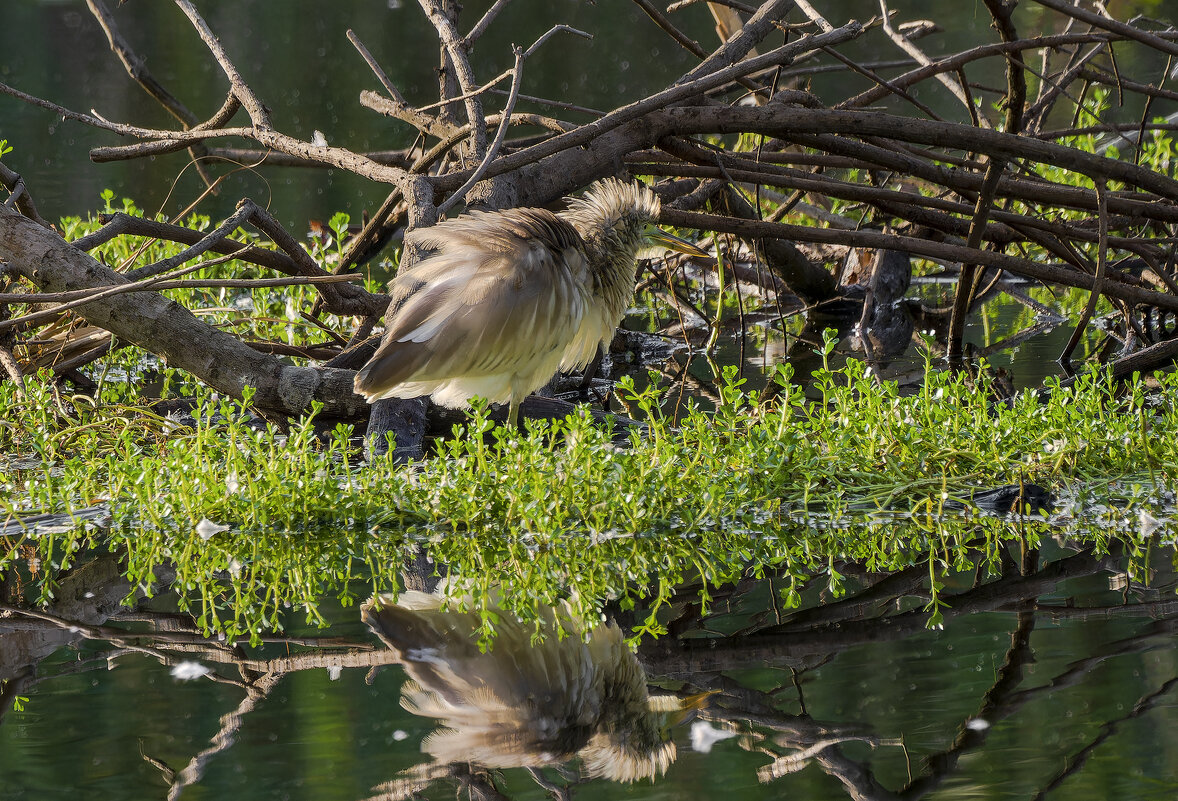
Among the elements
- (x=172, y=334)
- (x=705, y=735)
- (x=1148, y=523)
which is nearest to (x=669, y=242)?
(x=172, y=334)

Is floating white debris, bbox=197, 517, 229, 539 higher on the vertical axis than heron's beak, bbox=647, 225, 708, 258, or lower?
lower

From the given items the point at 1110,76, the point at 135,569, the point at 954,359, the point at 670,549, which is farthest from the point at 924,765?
the point at 1110,76

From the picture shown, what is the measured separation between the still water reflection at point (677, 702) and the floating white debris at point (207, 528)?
0.49m

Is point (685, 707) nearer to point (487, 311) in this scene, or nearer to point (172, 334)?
point (487, 311)

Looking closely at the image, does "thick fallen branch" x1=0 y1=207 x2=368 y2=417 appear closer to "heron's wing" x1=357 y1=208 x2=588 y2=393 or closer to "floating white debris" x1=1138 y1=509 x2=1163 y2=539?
"heron's wing" x1=357 y1=208 x2=588 y2=393

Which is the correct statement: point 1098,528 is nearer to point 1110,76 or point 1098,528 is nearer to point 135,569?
point 135,569

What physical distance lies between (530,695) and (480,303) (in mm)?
1637

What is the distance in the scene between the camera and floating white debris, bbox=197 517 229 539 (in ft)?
12.5

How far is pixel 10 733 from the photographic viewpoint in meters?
2.62

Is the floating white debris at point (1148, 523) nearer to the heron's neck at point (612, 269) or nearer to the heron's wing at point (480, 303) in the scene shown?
the heron's wing at point (480, 303)

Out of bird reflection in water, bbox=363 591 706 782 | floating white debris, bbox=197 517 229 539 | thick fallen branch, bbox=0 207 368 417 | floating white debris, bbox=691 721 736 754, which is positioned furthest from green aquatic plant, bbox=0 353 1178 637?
floating white debris, bbox=691 721 736 754

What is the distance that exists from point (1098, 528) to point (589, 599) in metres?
1.49

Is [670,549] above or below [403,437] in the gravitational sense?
below

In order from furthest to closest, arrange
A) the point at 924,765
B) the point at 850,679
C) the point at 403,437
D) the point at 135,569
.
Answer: the point at 403,437 < the point at 135,569 < the point at 850,679 < the point at 924,765
